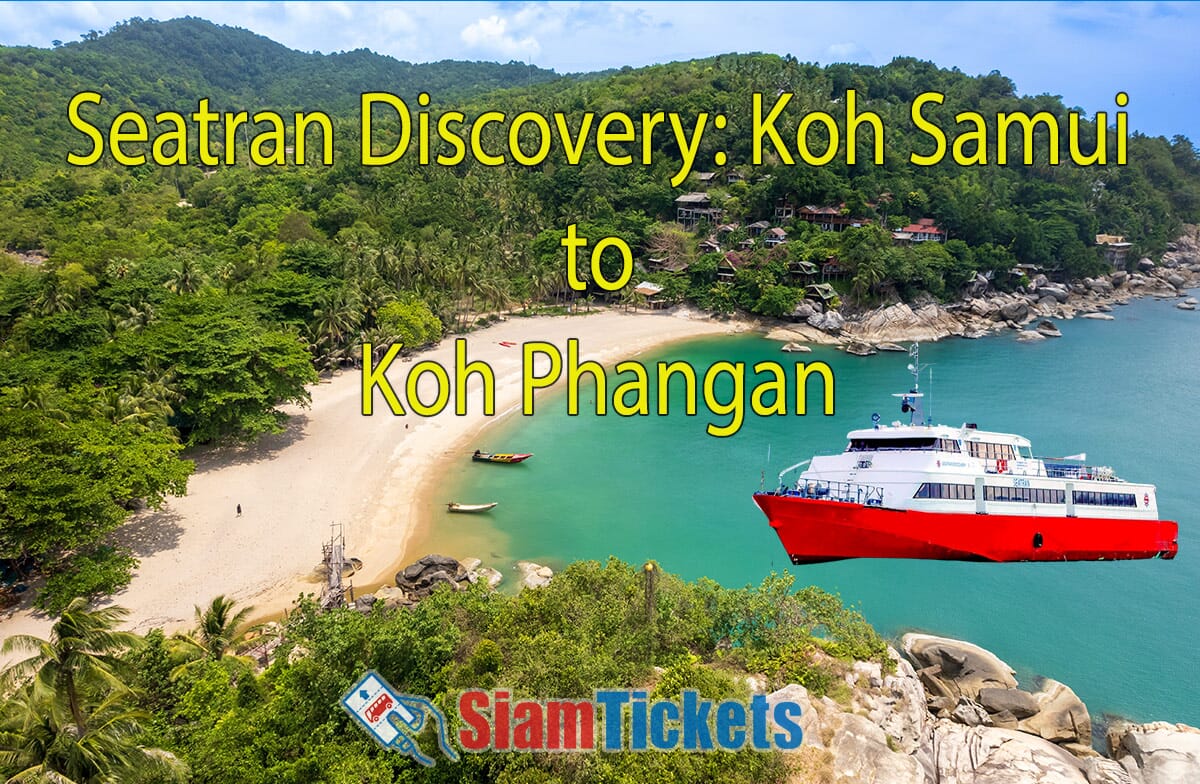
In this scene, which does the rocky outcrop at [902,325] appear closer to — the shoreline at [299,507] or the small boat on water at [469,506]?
the shoreline at [299,507]

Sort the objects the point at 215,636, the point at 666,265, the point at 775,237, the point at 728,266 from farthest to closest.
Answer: the point at 666,265
the point at 775,237
the point at 728,266
the point at 215,636

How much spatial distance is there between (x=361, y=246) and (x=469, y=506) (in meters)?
38.1

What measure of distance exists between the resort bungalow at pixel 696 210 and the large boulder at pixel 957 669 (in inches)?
2477

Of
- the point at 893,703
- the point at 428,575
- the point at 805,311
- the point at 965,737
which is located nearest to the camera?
the point at 893,703

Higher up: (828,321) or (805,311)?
(805,311)

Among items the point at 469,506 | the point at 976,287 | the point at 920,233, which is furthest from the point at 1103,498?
the point at 920,233

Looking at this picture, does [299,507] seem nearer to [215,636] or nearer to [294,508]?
[294,508]

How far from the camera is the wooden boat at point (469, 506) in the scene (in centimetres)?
2952

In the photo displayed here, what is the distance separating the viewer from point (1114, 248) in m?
86.5

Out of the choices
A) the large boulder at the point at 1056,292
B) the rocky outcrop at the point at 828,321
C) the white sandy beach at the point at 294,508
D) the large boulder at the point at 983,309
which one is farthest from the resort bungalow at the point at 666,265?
the large boulder at the point at 1056,292

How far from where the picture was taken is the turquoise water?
71.3 ft

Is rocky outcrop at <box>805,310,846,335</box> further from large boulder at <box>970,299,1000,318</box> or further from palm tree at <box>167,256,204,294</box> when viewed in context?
palm tree at <box>167,256,204,294</box>

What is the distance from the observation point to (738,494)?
103 feet

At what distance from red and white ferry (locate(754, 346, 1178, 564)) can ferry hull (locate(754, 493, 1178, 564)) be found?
3cm
